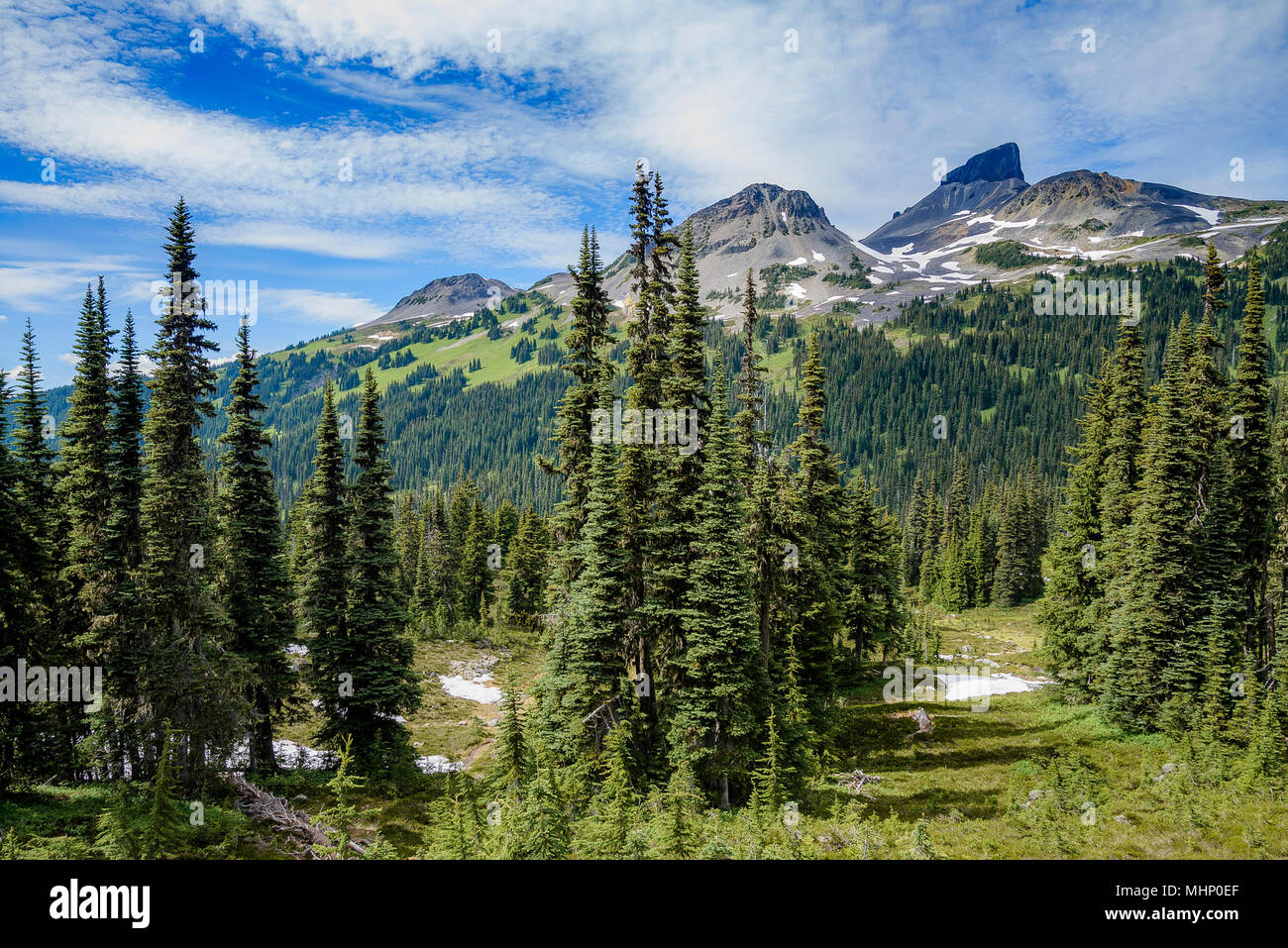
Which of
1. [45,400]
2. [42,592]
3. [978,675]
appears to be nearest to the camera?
[42,592]

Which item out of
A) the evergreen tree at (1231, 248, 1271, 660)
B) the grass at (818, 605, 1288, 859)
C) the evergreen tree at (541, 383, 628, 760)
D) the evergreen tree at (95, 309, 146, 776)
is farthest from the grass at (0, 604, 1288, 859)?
the evergreen tree at (1231, 248, 1271, 660)

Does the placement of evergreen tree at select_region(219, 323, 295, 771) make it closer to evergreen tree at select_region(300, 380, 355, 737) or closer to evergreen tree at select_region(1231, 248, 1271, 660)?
evergreen tree at select_region(300, 380, 355, 737)

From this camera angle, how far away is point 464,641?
63500 mm

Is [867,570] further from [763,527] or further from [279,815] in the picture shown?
[279,815]

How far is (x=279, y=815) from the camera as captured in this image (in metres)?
18.8

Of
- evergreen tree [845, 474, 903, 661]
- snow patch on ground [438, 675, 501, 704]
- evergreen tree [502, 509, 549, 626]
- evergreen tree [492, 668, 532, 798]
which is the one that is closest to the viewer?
evergreen tree [492, 668, 532, 798]

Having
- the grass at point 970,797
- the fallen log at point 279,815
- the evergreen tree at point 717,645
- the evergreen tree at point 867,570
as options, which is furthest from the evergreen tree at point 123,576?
the evergreen tree at point 867,570

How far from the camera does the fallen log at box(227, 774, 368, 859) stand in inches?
671

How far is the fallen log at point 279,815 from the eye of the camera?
671 inches

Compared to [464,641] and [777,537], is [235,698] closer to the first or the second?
[777,537]

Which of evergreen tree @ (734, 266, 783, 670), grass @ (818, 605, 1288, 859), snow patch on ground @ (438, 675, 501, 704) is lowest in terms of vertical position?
snow patch on ground @ (438, 675, 501, 704)
